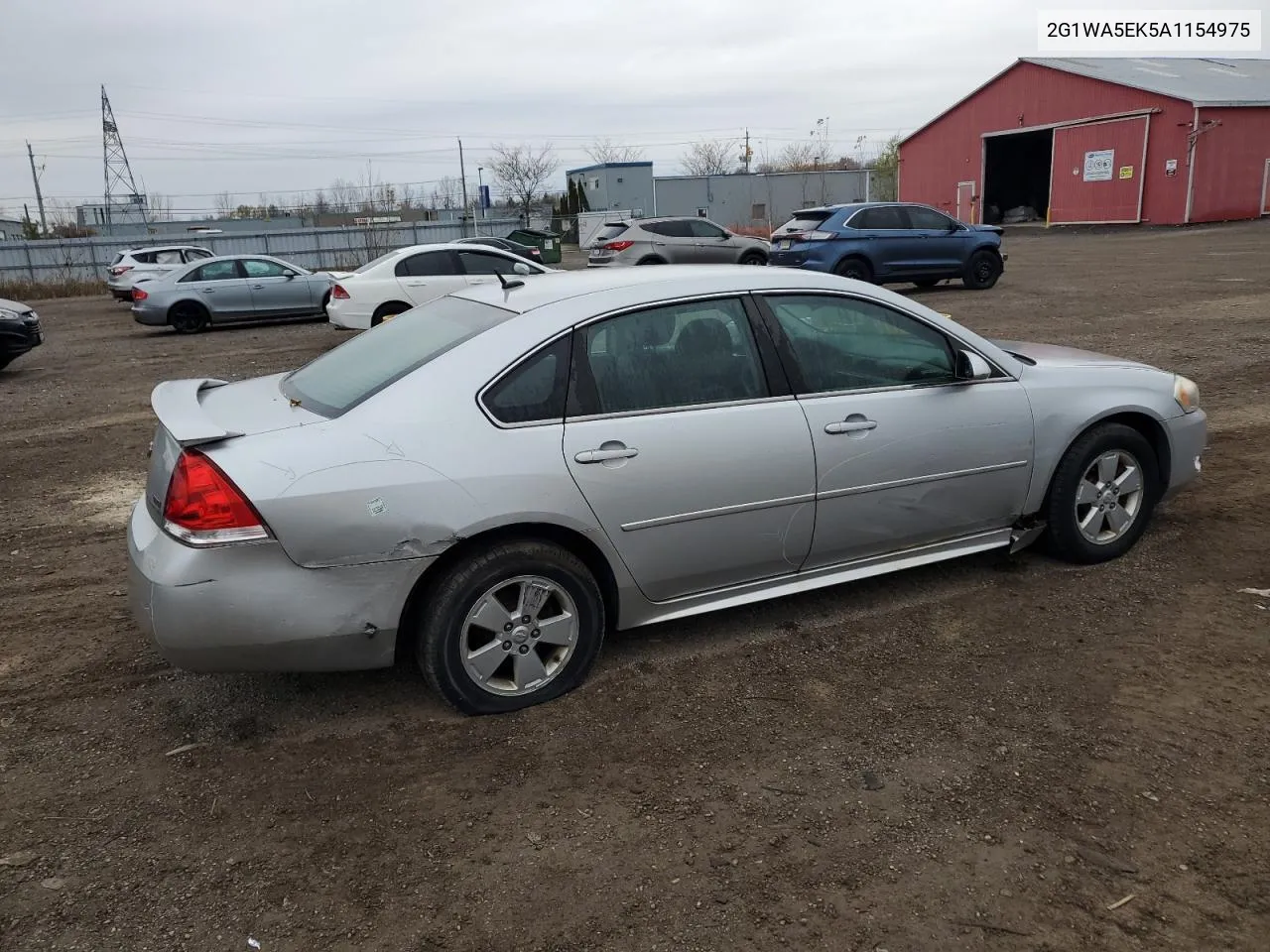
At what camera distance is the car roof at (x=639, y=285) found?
3857mm

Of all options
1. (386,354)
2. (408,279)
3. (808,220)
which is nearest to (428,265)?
(408,279)

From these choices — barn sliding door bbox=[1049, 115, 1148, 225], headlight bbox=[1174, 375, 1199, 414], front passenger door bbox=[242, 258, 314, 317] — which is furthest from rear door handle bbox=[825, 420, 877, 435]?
barn sliding door bbox=[1049, 115, 1148, 225]

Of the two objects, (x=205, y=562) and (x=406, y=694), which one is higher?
(x=205, y=562)

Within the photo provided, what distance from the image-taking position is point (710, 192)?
188 ft

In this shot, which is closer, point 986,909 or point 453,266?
point 986,909

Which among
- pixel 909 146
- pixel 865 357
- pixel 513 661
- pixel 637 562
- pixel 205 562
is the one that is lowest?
pixel 513 661

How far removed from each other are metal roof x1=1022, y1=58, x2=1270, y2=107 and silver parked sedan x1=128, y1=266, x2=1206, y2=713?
3554 cm

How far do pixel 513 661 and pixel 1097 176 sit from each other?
39467 mm

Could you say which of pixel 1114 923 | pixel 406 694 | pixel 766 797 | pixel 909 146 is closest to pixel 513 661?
pixel 406 694

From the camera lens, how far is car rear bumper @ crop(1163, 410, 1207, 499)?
4805 mm

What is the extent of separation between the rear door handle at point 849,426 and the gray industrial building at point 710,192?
53.5m

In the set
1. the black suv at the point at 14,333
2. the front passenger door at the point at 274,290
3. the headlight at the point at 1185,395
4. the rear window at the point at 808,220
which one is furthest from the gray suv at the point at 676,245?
the headlight at the point at 1185,395

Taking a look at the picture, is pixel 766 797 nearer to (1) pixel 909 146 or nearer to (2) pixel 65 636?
(2) pixel 65 636

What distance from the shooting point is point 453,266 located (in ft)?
49.7
